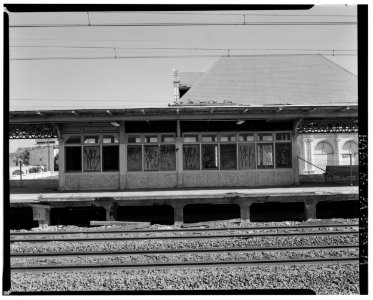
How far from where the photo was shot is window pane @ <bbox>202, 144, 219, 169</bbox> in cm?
1221

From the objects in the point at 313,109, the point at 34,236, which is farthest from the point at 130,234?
the point at 313,109

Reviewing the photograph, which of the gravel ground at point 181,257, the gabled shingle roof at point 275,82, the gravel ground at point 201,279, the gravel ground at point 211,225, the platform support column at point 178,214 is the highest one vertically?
the gabled shingle roof at point 275,82

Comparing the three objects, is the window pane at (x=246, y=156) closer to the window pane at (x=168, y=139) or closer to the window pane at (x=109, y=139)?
the window pane at (x=168, y=139)

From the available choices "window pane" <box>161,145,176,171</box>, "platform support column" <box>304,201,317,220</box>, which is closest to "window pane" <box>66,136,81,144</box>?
"window pane" <box>161,145,176,171</box>

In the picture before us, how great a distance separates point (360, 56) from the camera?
424 centimetres

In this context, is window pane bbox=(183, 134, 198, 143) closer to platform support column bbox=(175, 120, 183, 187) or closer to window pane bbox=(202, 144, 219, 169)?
platform support column bbox=(175, 120, 183, 187)

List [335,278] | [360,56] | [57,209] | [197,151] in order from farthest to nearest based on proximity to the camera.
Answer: [197,151] → [57,209] → [335,278] → [360,56]

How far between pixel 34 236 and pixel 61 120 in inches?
169

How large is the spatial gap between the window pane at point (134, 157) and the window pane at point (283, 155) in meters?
5.18

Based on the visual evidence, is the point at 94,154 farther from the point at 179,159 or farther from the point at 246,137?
the point at 246,137

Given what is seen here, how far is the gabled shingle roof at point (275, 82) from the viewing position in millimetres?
15523

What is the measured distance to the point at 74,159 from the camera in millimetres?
12148

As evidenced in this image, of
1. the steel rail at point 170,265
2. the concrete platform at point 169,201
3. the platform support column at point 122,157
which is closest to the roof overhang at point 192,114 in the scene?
the platform support column at point 122,157

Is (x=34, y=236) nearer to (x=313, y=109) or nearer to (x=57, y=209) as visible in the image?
(x=57, y=209)
